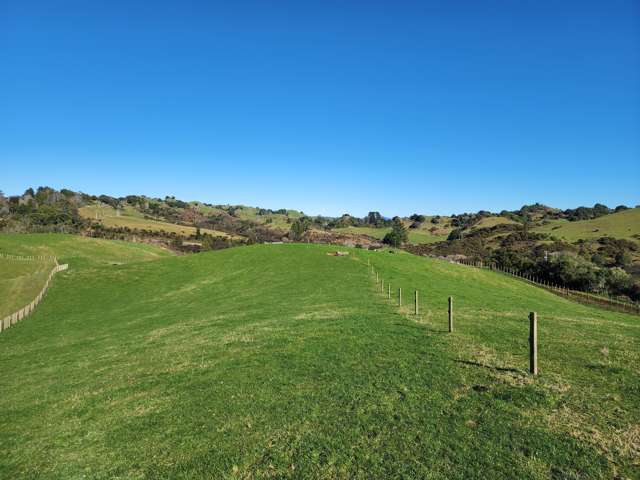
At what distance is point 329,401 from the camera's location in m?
10.7

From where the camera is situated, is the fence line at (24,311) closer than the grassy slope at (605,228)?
Yes

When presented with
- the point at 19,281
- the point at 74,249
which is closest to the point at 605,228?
the point at 74,249

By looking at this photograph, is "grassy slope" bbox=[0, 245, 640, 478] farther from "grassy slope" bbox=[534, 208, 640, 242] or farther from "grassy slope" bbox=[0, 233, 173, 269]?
"grassy slope" bbox=[534, 208, 640, 242]

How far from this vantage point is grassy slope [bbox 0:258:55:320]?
1713 inches

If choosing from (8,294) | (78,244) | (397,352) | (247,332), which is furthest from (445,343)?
(78,244)

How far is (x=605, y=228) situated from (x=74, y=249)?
618 ft

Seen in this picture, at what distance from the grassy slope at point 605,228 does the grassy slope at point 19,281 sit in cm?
17105

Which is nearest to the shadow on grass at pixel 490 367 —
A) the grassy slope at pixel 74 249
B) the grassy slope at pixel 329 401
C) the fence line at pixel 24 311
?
the grassy slope at pixel 329 401

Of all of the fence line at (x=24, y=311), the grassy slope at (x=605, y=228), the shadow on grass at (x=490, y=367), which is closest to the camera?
the shadow on grass at (x=490, y=367)

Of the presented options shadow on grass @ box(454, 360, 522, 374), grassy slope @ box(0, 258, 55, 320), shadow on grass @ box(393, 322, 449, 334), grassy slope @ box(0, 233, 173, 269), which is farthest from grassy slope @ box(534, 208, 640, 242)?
grassy slope @ box(0, 258, 55, 320)

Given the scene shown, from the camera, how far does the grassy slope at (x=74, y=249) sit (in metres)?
77.0

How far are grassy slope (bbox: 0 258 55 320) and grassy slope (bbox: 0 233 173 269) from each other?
20.4 feet

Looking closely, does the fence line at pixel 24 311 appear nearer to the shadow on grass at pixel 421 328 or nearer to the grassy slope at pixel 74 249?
the grassy slope at pixel 74 249

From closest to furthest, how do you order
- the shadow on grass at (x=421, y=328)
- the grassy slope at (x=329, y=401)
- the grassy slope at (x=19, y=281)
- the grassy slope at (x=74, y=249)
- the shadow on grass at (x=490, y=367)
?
the grassy slope at (x=329, y=401)
the shadow on grass at (x=490, y=367)
the shadow on grass at (x=421, y=328)
the grassy slope at (x=19, y=281)
the grassy slope at (x=74, y=249)
